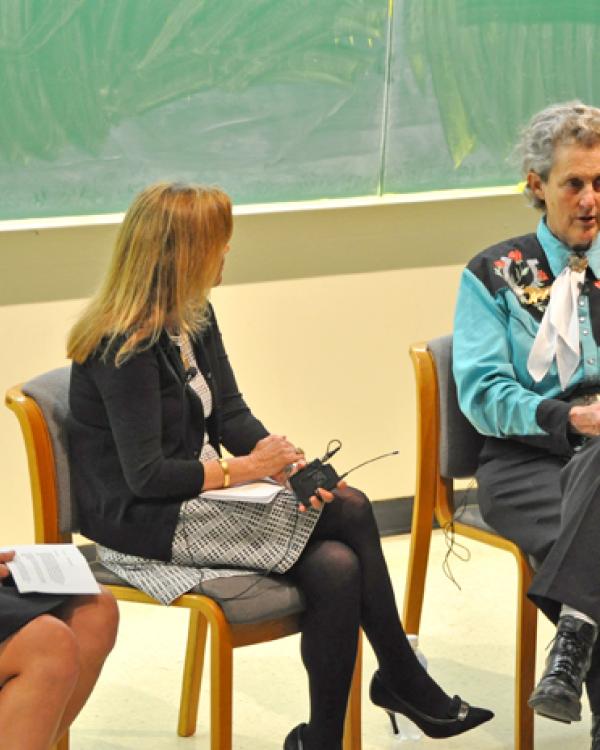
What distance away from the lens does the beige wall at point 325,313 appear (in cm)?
392

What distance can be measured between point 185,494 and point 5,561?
39 cm

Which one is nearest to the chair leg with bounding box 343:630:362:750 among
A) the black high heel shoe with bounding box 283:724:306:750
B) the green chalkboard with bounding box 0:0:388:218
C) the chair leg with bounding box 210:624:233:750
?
the black high heel shoe with bounding box 283:724:306:750

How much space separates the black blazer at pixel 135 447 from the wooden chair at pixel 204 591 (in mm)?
45

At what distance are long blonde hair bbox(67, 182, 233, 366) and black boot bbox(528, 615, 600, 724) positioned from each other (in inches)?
39.2

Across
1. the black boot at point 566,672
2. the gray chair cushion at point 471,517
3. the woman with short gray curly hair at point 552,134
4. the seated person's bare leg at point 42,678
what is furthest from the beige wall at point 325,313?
the black boot at point 566,672

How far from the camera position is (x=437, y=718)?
2.91m

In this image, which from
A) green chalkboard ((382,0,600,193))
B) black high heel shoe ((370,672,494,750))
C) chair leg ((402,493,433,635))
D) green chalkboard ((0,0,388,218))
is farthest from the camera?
green chalkboard ((382,0,600,193))

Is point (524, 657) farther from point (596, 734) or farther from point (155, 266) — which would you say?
point (155, 266)

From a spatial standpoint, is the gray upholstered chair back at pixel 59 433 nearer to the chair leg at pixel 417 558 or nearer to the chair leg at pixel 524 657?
the chair leg at pixel 417 558

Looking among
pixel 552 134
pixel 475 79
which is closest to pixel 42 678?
pixel 552 134

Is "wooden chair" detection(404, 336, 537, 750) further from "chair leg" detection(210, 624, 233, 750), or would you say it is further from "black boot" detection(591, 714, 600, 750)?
"chair leg" detection(210, 624, 233, 750)

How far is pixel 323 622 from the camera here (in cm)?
272

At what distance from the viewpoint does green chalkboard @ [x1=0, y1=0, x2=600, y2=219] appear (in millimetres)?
3748

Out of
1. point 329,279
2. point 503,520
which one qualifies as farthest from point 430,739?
point 329,279
